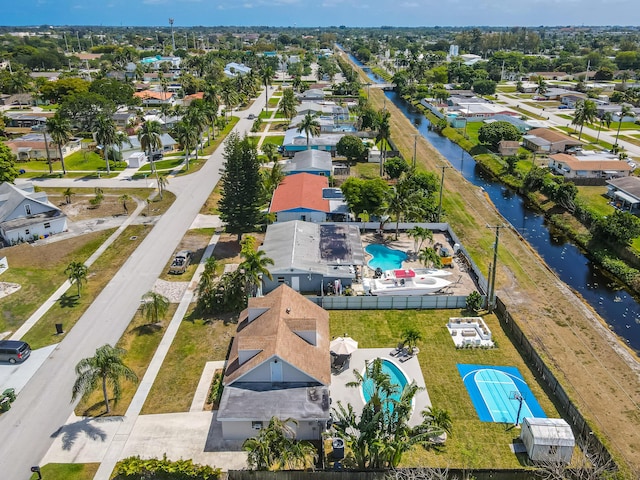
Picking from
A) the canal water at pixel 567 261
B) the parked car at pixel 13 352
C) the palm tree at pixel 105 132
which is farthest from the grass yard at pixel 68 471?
the palm tree at pixel 105 132

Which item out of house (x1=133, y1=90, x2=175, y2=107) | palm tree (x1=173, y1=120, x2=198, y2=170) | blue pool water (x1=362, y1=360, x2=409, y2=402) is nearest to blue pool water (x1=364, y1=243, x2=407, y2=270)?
blue pool water (x1=362, y1=360, x2=409, y2=402)

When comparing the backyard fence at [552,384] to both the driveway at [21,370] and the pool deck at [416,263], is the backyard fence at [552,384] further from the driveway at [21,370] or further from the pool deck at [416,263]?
the driveway at [21,370]

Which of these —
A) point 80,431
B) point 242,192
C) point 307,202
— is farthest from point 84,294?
point 307,202

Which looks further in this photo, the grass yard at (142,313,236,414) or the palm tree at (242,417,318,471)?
the grass yard at (142,313,236,414)

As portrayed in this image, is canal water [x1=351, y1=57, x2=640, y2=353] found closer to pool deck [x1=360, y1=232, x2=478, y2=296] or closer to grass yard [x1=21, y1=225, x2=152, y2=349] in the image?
pool deck [x1=360, y1=232, x2=478, y2=296]

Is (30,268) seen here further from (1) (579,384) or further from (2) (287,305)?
(1) (579,384)

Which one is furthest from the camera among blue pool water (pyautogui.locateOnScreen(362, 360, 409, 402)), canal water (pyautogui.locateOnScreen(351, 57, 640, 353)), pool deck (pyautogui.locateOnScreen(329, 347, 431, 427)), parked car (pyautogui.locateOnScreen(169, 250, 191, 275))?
parked car (pyautogui.locateOnScreen(169, 250, 191, 275))
